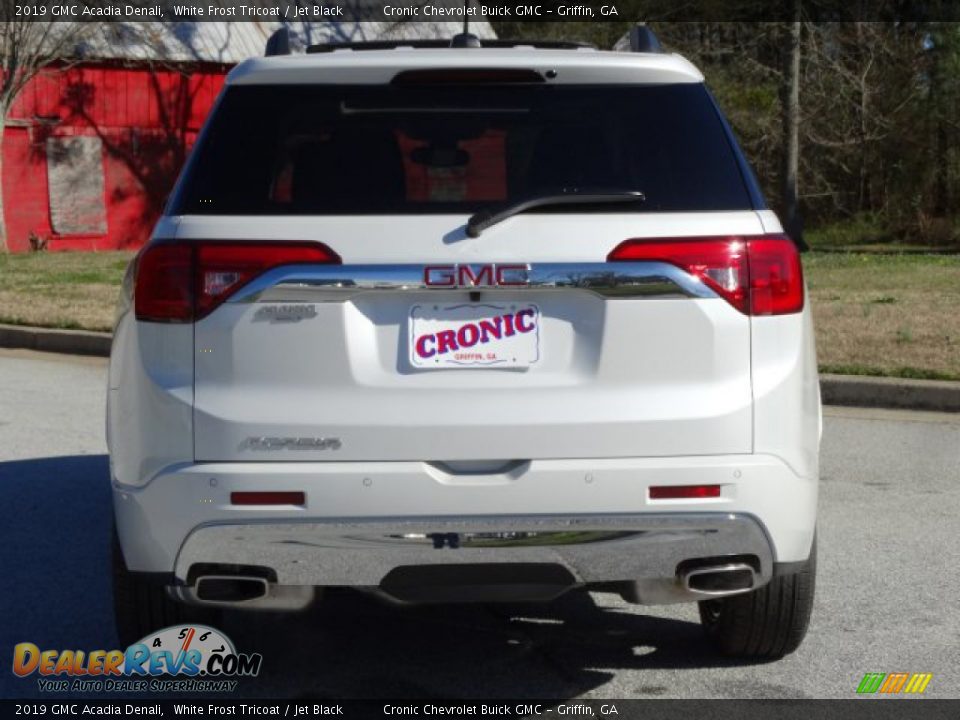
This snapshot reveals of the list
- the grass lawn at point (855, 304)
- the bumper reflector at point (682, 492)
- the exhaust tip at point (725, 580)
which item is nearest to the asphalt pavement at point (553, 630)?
the exhaust tip at point (725, 580)

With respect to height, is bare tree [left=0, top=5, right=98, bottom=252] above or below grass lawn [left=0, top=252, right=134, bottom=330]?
above

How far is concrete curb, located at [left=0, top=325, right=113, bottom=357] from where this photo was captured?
12703 millimetres

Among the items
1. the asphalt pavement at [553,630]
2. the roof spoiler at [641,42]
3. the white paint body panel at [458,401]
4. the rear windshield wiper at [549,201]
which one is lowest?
the asphalt pavement at [553,630]

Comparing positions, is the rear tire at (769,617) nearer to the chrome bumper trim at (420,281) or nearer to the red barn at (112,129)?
the chrome bumper trim at (420,281)

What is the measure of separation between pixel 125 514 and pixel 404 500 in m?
0.80

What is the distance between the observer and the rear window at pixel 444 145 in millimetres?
3947

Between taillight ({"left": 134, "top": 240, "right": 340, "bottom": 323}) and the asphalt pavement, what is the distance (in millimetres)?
1217

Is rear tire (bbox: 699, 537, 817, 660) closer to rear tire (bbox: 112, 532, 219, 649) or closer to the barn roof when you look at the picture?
rear tire (bbox: 112, 532, 219, 649)

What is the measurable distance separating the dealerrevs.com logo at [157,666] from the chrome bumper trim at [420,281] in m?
1.24

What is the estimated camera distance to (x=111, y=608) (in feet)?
17.0

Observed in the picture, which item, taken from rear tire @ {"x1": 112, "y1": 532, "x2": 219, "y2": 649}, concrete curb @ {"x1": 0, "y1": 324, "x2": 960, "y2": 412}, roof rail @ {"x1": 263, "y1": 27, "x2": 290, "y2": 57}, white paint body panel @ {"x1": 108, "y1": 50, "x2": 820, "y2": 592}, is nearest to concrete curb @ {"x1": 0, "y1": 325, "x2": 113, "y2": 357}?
concrete curb @ {"x1": 0, "y1": 324, "x2": 960, "y2": 412}

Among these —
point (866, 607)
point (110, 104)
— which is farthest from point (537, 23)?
point (866, 607)

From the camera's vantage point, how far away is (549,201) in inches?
151

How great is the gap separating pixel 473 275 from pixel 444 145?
0.63 meters
